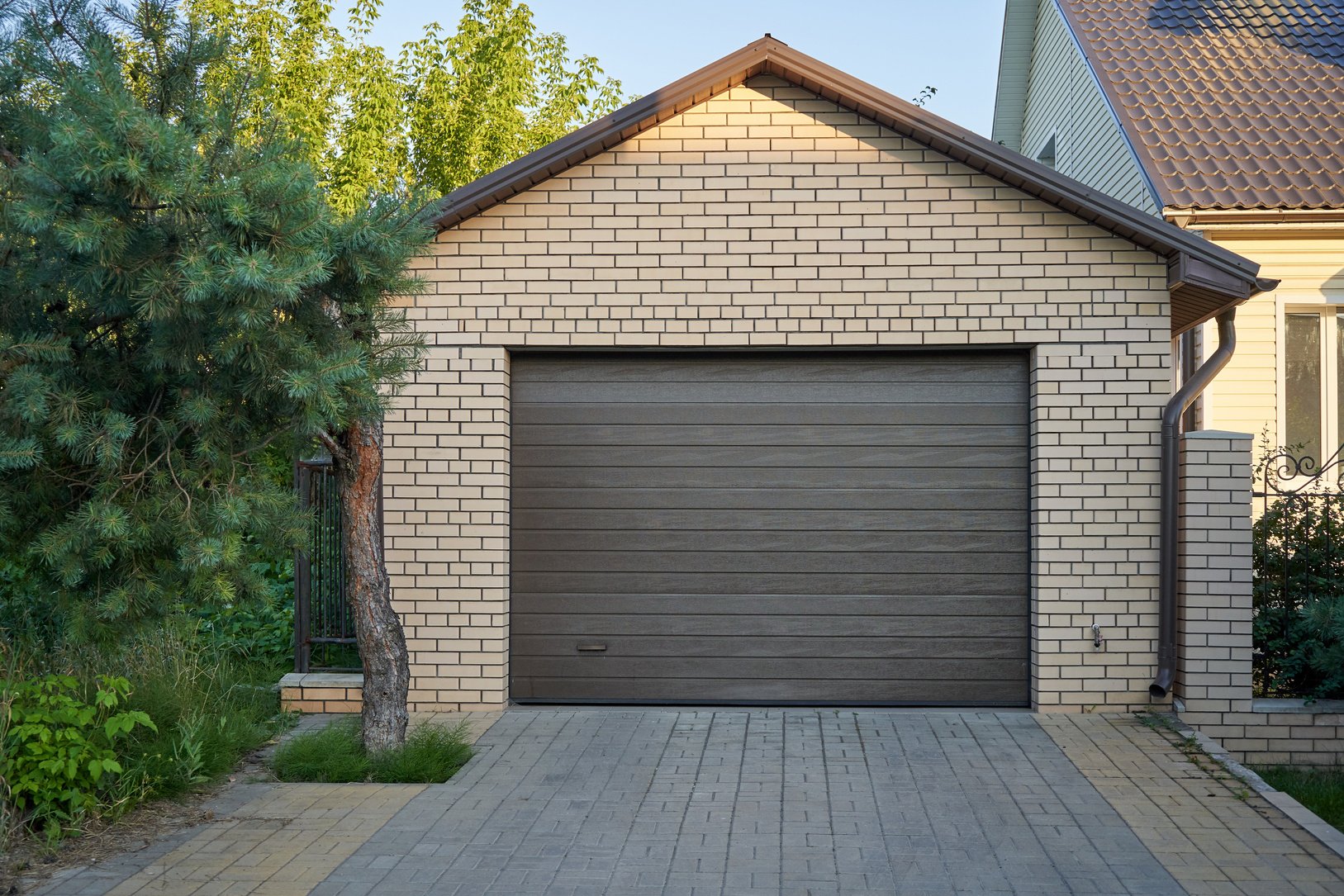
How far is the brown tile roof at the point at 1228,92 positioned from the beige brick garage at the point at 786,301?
3200 mm

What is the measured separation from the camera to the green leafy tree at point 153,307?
16.3 feet

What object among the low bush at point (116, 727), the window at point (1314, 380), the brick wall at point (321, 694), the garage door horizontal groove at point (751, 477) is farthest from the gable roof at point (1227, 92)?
the low bush at point (116, 727)

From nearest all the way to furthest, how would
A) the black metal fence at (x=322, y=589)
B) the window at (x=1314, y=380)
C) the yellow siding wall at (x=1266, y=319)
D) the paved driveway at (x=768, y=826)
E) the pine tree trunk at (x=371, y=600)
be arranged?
the paved driveway at (x=768, y=826) → the pine tree trunk at (x=371, y=600) → the black metal fence at (x=322, y=589) → the yellow siding wall at (x=1266, y=319) → the window at (x=1314, y=380)

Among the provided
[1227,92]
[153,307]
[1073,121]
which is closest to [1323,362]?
[1227,92]

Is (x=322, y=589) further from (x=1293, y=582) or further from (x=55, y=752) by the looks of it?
(x=1293, y=582)

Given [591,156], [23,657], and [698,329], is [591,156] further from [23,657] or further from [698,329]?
[23,657]

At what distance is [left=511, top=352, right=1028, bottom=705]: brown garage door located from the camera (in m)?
8.67

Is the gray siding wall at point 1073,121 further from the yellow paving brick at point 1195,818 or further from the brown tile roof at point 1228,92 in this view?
the yellow paving brick at point 1195,818

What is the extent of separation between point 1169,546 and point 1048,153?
975 centimetres

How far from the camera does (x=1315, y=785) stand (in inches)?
300

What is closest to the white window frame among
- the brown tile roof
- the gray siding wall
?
the brown tile roof

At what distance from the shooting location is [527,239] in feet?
28.3

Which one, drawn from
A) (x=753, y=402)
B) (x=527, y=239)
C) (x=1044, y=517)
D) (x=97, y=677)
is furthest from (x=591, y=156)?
(x=97, y=677)

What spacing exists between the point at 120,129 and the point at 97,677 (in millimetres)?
3118
